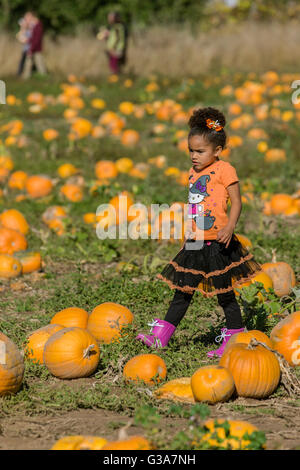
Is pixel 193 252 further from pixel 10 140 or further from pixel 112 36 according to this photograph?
pixel 112 36

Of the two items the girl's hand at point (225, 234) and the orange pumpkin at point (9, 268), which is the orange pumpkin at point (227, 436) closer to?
the girl's hand at point (225, 234)

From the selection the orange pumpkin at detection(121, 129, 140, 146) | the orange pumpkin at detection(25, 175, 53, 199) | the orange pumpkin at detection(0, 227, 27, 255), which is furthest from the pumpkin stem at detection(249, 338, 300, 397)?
the orange pumpkin at detection(121, 129, 140, 146)

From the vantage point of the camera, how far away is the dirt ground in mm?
3326

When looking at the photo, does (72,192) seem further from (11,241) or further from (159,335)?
(159,335)

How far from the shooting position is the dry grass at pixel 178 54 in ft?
65.2

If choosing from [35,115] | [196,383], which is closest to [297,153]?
[35,115]

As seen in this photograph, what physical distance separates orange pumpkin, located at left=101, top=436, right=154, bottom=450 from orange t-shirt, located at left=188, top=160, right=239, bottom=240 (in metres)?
1.95

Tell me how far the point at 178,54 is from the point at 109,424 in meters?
17.9

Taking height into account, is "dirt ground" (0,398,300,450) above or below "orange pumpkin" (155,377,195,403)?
below

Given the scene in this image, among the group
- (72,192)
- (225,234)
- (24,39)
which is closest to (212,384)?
(225,234)

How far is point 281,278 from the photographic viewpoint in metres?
5.65

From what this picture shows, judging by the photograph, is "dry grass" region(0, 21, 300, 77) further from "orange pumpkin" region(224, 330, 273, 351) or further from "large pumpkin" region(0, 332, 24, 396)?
"large pumpkin" region(0, 332, 24, 396)

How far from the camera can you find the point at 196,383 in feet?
12.6
